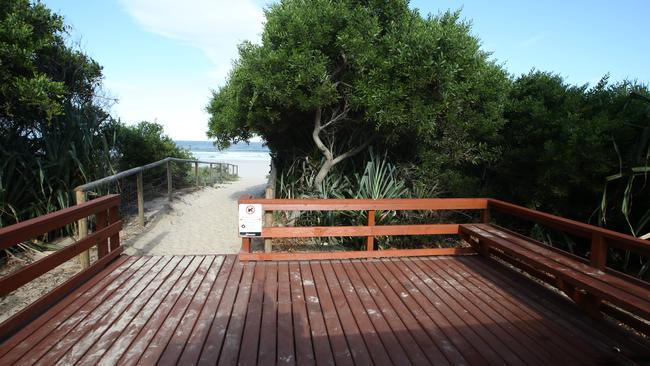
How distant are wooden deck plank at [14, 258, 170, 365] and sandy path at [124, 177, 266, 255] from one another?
2.15m

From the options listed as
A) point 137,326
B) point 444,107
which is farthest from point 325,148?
point 137,326

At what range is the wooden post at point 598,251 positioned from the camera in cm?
270

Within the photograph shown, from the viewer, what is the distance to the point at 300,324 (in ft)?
7.86

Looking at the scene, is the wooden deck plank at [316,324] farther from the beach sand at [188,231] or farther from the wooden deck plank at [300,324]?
the beach sand at [188,231]

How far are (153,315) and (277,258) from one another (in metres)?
1.43

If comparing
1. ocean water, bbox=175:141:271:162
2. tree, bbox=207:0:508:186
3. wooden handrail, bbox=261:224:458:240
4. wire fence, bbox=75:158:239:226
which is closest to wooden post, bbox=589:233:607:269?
wooden handrail, bbox=261:224:458:240

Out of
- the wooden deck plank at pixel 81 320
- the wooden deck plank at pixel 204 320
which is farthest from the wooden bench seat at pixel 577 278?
the wooden deck plank at pixel 81 320

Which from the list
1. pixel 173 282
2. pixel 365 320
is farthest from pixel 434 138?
pixel 173 282

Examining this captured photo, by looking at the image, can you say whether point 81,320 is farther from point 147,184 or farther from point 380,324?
point 147,184

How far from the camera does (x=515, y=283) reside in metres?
3.29

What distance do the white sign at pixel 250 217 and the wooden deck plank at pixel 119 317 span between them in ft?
2.54

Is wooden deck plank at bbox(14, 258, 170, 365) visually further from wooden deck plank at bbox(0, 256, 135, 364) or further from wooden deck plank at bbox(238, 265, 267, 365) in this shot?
wooden deck plank at bbox(238, 265, 267, 365)

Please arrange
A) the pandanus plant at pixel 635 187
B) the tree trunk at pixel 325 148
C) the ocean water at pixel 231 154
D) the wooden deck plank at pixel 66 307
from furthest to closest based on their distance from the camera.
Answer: the ocean water at pixel 231 154, the tree trunk at pixel 325 148, the pandanus plant at pixel 635 187, the wooden deck plank at pixel 66 307

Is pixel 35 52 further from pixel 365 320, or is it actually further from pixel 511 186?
pixel 511 186
